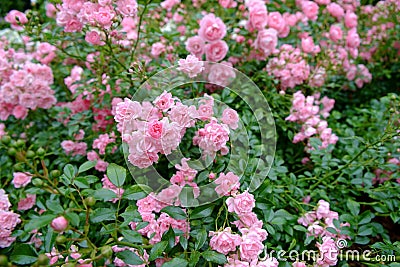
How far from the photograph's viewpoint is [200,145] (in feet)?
3.74

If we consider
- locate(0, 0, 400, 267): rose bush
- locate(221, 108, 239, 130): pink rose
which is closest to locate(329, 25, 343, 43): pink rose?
locate(0, 0, 400, 267): rose bush

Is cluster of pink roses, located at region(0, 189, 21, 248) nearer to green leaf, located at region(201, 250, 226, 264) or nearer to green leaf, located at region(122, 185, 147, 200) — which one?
green leaf, located at region(122, 185, 147, 200)

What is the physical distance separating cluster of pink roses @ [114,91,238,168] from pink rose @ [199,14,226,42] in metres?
0.56

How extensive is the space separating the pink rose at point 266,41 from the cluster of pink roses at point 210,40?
0.24 m

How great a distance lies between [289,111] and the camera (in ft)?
5.95

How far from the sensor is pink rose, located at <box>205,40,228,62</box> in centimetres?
164

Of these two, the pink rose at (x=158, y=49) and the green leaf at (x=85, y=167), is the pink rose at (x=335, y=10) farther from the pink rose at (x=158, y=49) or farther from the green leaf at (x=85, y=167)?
the green leaf at (x=85, y=167)

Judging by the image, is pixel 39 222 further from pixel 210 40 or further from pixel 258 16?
pixel 258 16

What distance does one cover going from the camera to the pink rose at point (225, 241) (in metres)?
1.00

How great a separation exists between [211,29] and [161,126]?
725mm

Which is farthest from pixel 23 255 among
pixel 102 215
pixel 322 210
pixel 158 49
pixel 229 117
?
pixel 158 49

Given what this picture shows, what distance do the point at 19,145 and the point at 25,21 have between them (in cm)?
94

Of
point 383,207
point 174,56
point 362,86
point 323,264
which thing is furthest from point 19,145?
point 362,86

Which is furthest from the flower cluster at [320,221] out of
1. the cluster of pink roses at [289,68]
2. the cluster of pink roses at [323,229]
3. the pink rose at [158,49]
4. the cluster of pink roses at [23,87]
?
the cluster of pink roses at [23,87]
